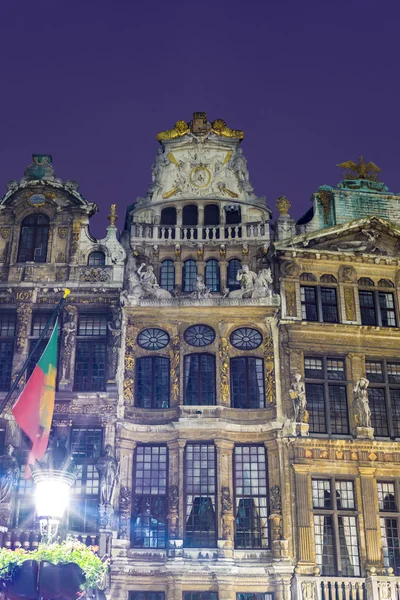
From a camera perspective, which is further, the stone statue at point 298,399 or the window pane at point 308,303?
the window pane at point 308,303

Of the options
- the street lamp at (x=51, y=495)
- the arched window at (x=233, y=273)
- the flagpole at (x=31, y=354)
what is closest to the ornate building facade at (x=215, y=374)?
the arched window at (x=233, y=273)

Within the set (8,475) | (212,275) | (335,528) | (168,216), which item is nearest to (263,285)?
(212,275)

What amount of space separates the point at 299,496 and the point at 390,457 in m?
3.92

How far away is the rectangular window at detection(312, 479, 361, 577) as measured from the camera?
2948cm

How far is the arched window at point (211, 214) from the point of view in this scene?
35000mm

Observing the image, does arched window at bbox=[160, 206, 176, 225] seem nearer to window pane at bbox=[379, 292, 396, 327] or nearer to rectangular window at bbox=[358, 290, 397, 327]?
rectangular window at bbox=[358, 290, 397, 327]

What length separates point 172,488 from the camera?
1177 inches

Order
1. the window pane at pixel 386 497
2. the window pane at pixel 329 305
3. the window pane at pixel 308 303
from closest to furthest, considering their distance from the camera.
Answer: the window pane at pixel 386 497 < the window pane at pixel 308 303 < the window pane at pixel 329 305

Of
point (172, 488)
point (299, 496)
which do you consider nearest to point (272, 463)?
point (299, 496)

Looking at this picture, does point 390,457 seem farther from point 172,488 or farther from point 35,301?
point 35,301

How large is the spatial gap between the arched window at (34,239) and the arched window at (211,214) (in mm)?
6648

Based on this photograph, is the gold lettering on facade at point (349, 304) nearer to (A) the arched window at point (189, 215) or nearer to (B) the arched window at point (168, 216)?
(A) the arched window at point (189, 215)

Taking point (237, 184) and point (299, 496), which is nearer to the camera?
point (299, 496)

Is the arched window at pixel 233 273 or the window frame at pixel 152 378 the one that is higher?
the arched window at pixel 233 273
